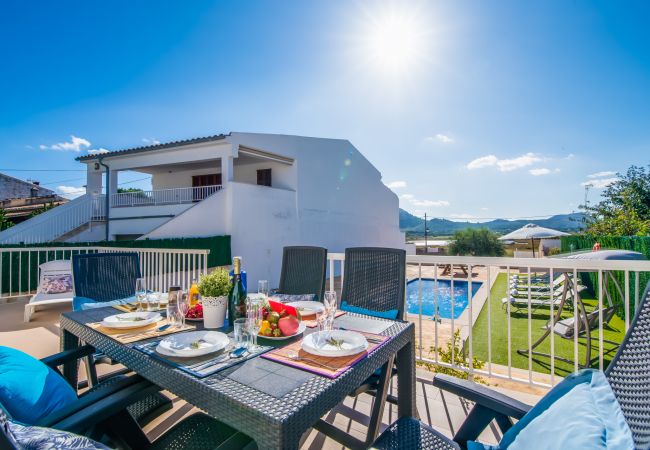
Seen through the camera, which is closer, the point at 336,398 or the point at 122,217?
the point at 336,398

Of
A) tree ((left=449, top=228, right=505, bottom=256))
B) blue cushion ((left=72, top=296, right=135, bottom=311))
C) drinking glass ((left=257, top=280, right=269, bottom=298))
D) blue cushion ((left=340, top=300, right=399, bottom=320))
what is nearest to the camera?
drinking glass ((left=257, top=280, right=269, bottom=298))

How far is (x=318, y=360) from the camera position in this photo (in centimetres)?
115

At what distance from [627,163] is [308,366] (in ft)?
72.4

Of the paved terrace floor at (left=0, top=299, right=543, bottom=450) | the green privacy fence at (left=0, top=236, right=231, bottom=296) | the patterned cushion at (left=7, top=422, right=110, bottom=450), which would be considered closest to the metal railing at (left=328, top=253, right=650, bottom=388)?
the paved terrace floor at (left=0, top=299, right=543, bottom=450)

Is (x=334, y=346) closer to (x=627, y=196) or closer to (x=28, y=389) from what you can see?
(x=28, y=389)

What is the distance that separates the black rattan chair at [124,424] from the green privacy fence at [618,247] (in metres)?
4.73

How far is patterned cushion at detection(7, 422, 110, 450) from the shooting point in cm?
53

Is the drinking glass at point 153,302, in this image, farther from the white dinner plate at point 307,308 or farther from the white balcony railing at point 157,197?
the white balcony railing at point 157,197

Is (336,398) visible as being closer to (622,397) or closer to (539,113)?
(622,397)

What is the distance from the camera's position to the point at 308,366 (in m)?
1.10

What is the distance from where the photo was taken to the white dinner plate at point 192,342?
3.86 ft

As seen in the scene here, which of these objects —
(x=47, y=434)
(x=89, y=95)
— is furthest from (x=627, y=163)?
(x=89, y=95)

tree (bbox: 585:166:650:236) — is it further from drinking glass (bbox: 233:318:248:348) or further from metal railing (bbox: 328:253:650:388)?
drinking glass (bbox: 233:318:248:348)

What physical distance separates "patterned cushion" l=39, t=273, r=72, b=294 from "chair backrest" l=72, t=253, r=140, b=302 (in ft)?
9.77
